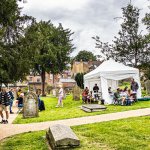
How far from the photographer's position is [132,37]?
151 ft

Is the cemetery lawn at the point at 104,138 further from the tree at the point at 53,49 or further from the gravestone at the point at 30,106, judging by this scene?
the tree at the point at 53,49

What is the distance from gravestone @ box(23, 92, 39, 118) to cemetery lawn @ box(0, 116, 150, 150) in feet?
24.1

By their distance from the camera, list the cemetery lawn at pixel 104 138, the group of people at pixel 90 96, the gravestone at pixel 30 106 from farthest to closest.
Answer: the group of people at pixel 90 96 < the gravestone at pixel 30 106 < the cemetery lawn at pixel 104 138

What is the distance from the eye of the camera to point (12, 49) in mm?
23906

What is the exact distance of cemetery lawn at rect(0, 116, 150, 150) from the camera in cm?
1096

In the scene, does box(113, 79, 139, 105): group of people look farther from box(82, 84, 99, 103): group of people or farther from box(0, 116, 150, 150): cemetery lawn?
box(0, 116, 150, 150): cemetery lawn

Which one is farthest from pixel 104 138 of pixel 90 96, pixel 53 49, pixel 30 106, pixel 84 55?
pixel 84 55

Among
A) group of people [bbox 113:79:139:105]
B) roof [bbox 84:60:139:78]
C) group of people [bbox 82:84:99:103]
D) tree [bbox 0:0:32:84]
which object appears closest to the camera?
tree [bbox 0:0:32:84]

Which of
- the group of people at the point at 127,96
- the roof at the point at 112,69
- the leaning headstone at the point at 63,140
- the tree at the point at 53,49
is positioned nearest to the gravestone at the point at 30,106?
the group of people at the point at 127,96

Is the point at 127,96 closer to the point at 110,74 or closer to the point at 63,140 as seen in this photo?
the point at 110,74

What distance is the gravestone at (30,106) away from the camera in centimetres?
2217

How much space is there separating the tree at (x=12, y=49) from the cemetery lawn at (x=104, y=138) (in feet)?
24.1

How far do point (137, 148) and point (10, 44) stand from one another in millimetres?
15609

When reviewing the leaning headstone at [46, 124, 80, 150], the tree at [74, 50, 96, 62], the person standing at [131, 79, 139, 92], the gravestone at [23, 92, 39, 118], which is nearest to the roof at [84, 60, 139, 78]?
the person standing at [131, 79, 139, 92]
